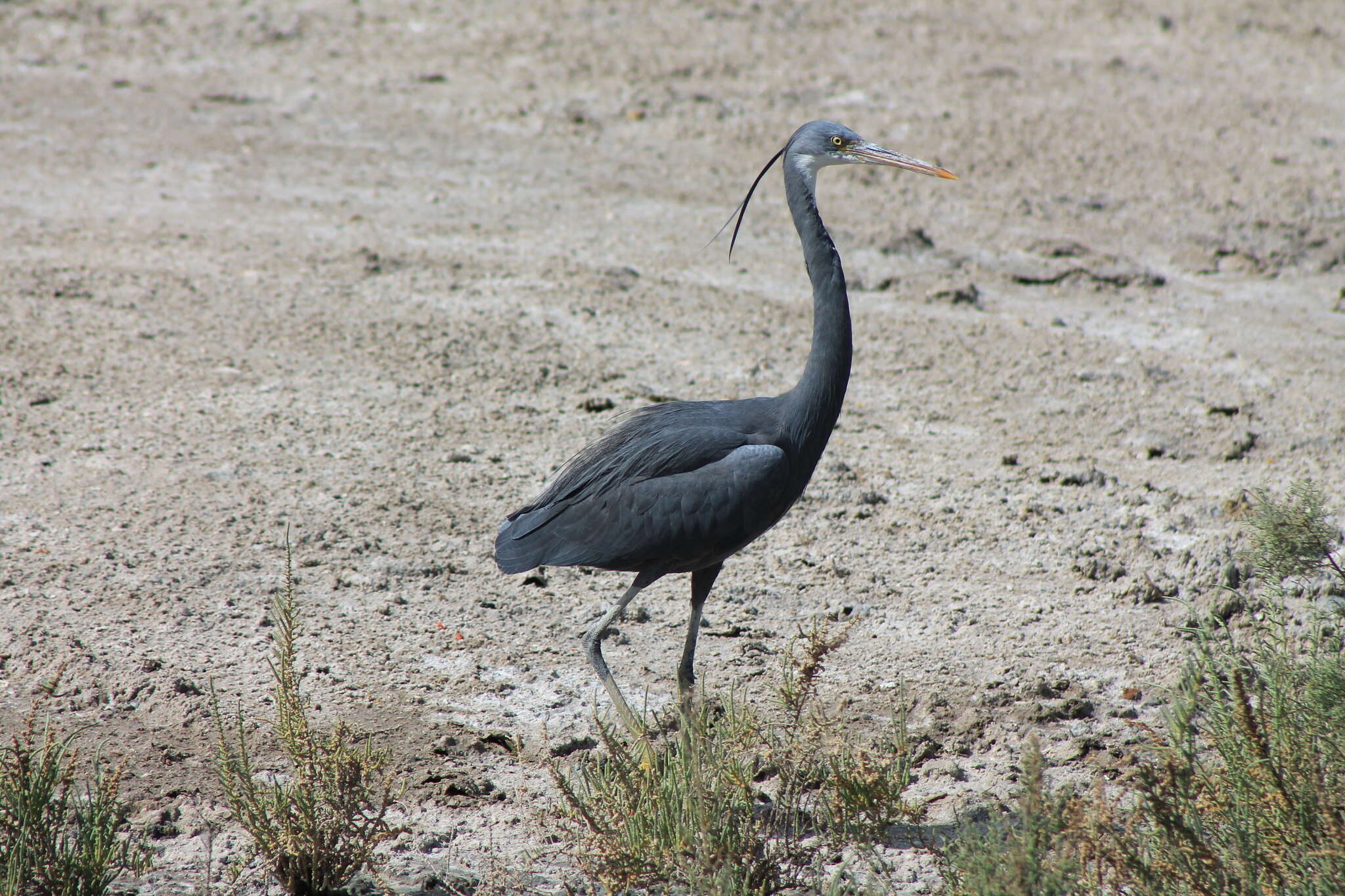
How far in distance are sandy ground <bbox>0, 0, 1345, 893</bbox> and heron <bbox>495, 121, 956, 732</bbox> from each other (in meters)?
0.61

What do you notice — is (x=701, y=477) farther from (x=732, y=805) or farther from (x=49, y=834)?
(x=49, y=834)

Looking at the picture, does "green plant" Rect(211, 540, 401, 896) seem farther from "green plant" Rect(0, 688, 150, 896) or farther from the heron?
the heron

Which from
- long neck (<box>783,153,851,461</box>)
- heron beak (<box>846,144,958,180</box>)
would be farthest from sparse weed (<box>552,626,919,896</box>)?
heron beak (<box>846,144,958,180</box>)

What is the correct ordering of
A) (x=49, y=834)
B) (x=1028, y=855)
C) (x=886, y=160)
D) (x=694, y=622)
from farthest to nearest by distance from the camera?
(x=886, y=160) → (x=694, y=622) → (x=49, y=834) → (x=1028, y=855)

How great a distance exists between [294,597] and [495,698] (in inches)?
41.8

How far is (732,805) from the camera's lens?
11.9 ft

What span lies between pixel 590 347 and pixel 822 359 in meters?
3.05

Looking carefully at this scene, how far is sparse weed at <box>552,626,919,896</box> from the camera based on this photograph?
3480mm

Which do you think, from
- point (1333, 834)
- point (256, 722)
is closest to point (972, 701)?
point (1333, 834)

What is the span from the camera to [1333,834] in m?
3.04

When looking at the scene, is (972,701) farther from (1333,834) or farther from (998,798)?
(1333,834)

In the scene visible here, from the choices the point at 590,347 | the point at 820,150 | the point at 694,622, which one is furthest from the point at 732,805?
the point at 590,347

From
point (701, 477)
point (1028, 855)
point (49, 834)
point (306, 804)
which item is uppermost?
point (701, 477)

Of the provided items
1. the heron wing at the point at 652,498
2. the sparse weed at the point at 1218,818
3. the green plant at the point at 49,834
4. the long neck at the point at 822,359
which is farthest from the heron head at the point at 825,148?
the green plant at the point at 49,834
